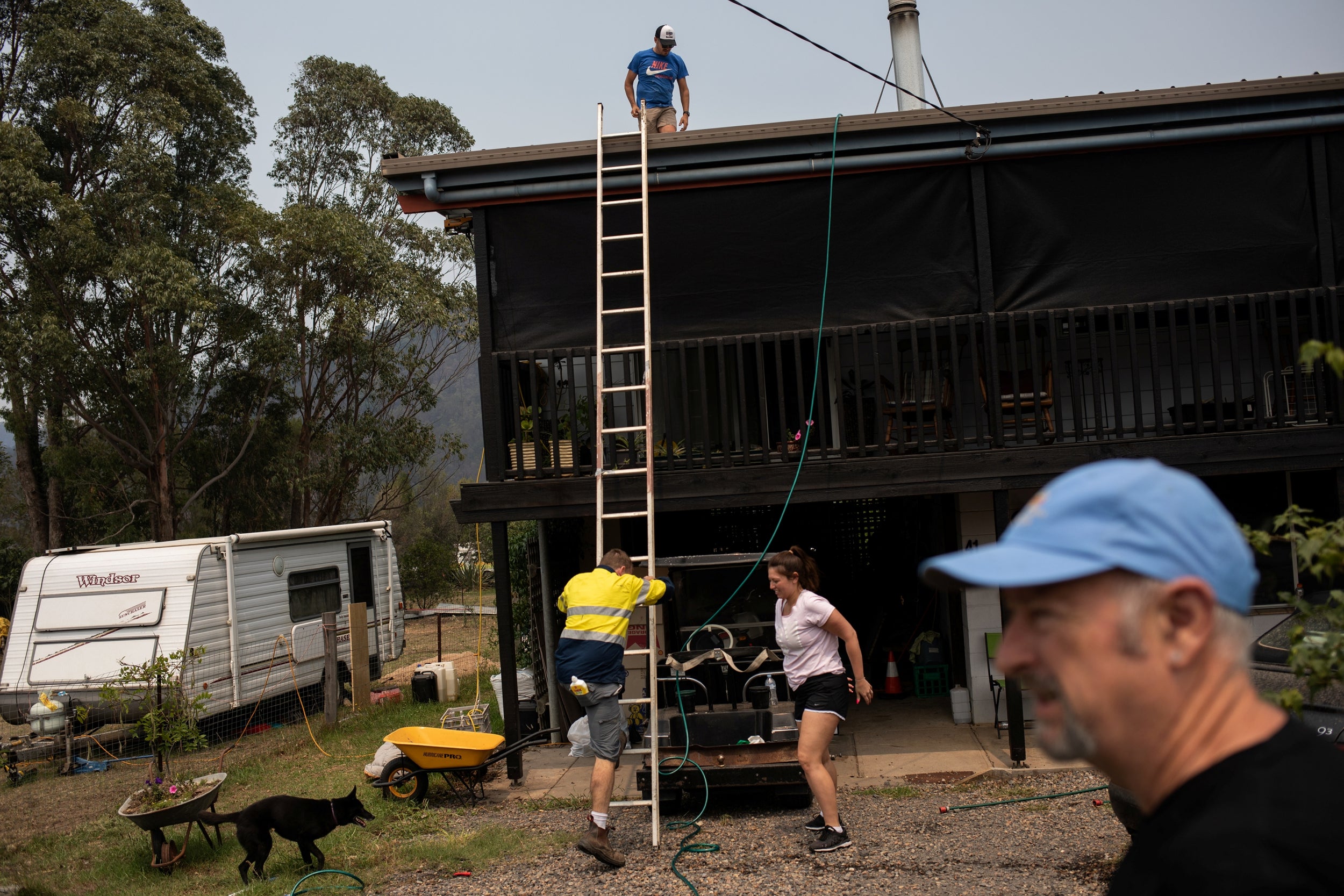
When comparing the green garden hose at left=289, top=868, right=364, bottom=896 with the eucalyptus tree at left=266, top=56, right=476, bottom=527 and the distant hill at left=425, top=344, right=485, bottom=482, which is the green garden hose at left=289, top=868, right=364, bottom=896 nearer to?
the eucalyptus tree at left=266, top=56, right=476, bottom=527

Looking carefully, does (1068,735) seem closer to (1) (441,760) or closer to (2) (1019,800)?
(2) (1019,800)

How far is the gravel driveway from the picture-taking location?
6.05 meters

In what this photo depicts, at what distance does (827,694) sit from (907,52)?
851cm

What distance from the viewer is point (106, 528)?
90.7ft

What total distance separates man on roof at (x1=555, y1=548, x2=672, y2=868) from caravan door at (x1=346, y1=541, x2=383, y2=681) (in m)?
9.50

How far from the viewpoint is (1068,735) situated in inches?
50.9

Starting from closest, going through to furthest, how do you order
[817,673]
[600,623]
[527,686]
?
[817,673], [600,623], [527,686]

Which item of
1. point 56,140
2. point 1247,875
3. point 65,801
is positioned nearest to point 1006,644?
point 1247,875

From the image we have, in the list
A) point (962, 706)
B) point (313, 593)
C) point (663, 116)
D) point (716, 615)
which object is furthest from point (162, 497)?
point (962, 706)

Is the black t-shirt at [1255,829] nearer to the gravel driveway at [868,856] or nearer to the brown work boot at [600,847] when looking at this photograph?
the gravel driveway at [868,856]

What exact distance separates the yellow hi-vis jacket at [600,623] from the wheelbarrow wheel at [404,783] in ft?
7.06

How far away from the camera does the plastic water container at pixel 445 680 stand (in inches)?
541

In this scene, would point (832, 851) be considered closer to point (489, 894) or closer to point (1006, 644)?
point (489, 894)

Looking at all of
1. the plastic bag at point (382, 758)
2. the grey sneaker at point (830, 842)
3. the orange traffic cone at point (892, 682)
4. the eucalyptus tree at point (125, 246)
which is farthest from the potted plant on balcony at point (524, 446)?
the eucalyptus tree at point (125, 246)
